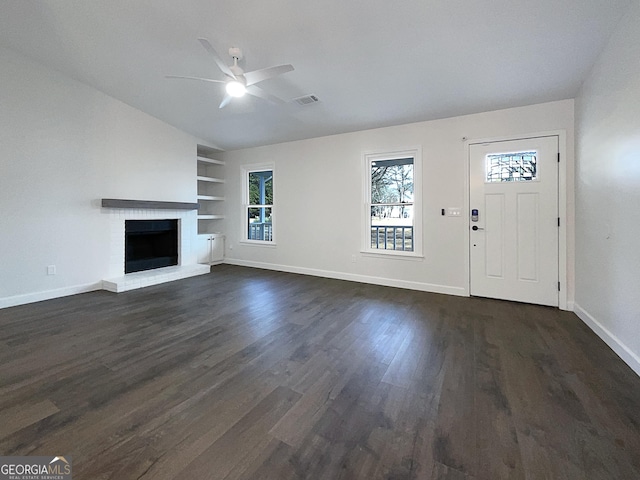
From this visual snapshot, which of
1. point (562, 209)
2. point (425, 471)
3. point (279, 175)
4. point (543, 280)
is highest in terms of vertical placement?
point (279, 175)

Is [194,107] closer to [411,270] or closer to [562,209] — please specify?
[411,270]

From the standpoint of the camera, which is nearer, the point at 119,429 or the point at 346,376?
the point at 119,429

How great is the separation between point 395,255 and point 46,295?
17.2ft

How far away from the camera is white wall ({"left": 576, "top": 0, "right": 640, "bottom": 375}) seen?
85.0 inches

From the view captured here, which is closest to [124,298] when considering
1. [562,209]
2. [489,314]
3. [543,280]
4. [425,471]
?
[425,471]

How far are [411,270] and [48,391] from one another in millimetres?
4340

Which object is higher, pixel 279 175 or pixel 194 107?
pixel 194 107

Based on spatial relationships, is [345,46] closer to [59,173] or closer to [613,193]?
[613,193]

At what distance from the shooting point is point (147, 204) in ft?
16.4

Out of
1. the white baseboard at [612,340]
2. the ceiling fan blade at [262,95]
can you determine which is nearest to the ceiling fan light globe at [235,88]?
the ceiling fan blade at [262,95]

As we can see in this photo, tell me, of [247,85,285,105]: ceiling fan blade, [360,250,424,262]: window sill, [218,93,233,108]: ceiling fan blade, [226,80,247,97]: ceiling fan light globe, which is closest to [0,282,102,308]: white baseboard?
[218,93,233,108]: ceiling fan blade

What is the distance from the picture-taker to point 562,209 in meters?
3.56

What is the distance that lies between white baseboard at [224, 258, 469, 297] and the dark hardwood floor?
3.13ft

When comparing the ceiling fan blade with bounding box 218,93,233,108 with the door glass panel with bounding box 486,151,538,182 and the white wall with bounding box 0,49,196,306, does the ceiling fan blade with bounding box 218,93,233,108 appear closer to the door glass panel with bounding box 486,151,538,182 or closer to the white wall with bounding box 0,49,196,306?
the white wall with bounding box 0,49,196,306
